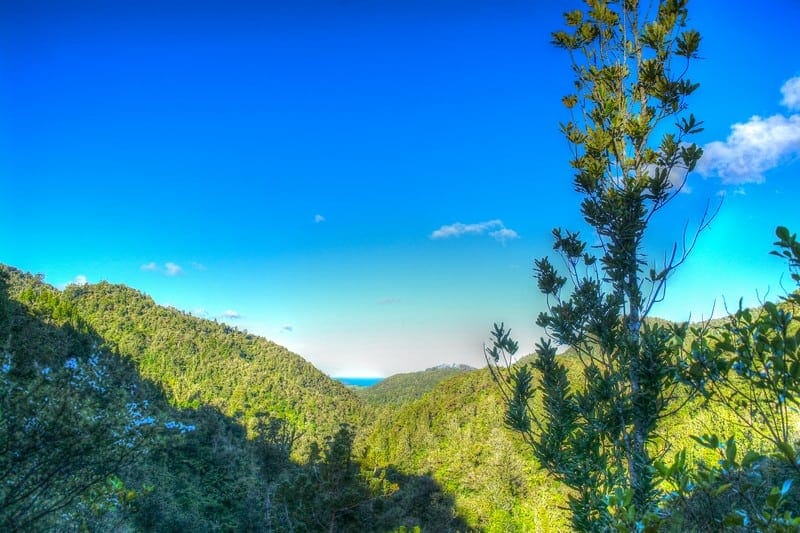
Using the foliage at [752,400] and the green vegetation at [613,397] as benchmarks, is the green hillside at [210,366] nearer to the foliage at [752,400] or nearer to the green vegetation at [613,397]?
the green vegetation at [613,397]

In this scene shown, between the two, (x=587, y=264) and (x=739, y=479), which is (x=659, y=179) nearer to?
(x=587, y=264)

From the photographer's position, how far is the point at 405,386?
143750 mm

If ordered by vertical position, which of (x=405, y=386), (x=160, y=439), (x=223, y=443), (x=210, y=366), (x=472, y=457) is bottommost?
(x=472, y=457)

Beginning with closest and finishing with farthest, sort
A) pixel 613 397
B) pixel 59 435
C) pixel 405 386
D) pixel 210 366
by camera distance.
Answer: pixel 613 397, pixel 59 435, pixel 210 366, pixel 405 386

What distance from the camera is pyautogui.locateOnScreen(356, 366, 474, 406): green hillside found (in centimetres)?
12456

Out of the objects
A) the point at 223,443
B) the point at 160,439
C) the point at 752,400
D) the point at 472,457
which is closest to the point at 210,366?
the point at 223,443

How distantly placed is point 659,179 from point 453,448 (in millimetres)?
48082

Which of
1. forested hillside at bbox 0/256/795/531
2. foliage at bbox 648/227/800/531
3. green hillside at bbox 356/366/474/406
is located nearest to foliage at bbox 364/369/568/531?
forested hillside at bbox 0/256/795/531

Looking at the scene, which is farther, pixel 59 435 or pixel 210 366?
pixel 210 366

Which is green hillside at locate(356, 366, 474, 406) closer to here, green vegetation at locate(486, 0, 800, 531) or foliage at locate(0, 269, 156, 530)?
foliage at locate(0, 269, 156, 530)

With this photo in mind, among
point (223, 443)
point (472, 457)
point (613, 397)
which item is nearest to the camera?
point (613, 397)

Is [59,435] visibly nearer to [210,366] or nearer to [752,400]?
[752,400]

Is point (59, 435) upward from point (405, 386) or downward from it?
downward

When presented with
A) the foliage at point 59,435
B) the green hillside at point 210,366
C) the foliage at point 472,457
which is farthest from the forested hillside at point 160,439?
the foliage at point 472,457
